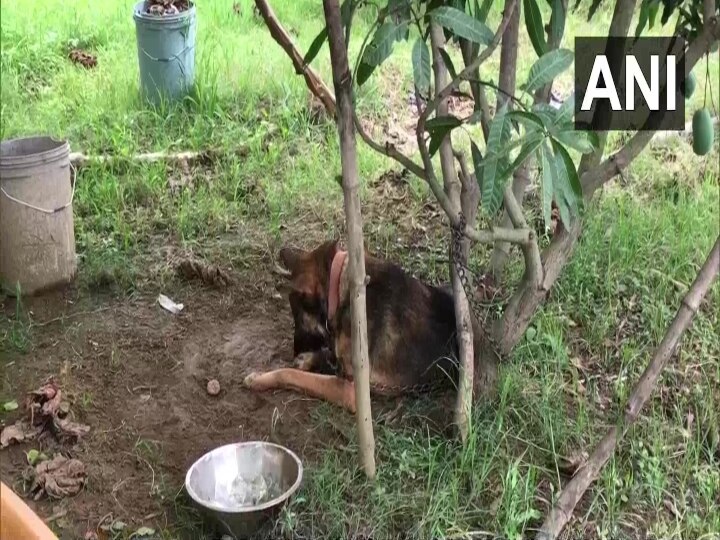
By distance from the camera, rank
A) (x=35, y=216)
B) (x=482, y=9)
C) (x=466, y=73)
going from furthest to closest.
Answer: (x=35, y=216) < (x=482, y=9) < (x=466, y=73)

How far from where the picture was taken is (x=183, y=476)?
2547mm

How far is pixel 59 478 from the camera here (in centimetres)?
248

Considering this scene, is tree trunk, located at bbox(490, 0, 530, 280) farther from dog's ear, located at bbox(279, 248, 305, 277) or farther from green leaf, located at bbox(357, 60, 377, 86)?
dog's ear, located at bbox(279, 248, 305, 277)

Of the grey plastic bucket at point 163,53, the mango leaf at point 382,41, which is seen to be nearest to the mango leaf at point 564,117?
the mango leaf at point 382,41

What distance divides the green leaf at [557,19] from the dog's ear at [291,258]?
1.11m

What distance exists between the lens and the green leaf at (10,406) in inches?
109

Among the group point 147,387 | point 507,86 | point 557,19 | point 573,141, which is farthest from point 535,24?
point 147,387

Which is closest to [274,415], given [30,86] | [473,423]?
[473,423]

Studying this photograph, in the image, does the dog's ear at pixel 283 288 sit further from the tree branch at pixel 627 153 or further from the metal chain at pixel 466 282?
the tree branch at pixel 627 153

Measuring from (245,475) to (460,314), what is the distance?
0.80m

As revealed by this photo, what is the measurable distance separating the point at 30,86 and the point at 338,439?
221cm

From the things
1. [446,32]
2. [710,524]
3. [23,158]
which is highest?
[446,32]

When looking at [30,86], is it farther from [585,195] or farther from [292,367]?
[585,195]

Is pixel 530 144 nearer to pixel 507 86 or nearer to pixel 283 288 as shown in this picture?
pixel 507 86
